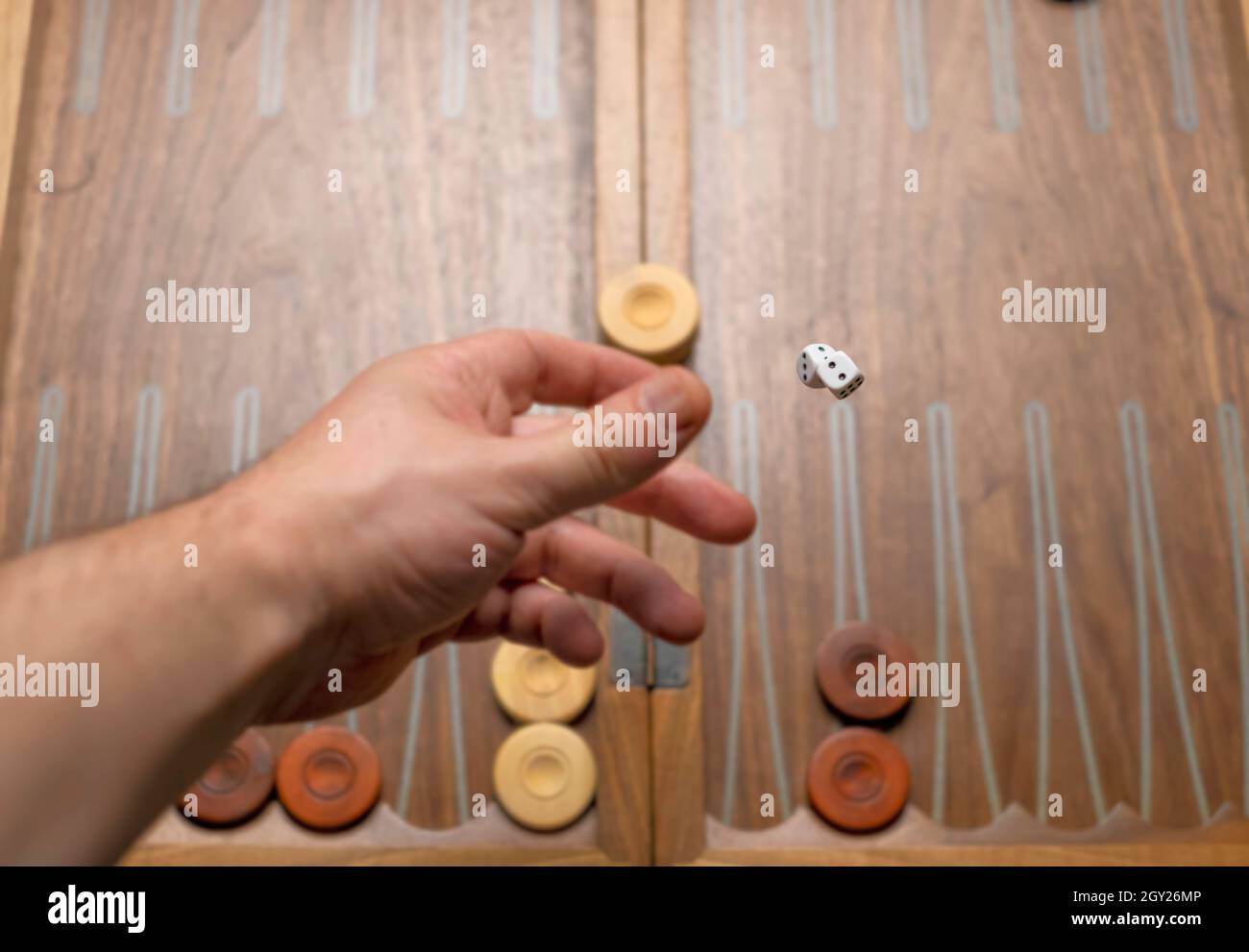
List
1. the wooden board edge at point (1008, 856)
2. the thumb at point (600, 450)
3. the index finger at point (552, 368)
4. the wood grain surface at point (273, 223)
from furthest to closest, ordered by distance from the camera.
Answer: the wood grain surface at point (273, 223)
the wooden board edge at point (1008, 856)
the index finger at point (552, 368)
the thumb at point (600, 450)

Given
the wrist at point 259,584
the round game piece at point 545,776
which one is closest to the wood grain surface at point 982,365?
the round game piece at point 545,776

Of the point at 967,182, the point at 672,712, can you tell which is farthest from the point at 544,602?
the point at 967,182

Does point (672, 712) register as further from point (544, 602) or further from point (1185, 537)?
point (1185, 537)

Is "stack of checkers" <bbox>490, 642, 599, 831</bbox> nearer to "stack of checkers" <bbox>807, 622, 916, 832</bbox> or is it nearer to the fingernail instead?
"stack of checkers" <bbox>807, 622, 916, 832</bbox>

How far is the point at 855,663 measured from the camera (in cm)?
93

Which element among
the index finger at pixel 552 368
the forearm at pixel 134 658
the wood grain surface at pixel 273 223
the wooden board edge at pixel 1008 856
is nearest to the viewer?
the forearm at pixel 134 658

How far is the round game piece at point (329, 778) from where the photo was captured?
0.91 metres

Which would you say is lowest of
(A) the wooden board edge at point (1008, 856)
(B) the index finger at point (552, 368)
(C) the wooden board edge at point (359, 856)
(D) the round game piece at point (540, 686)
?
(A) the wooden board edge at point (1008, 856)

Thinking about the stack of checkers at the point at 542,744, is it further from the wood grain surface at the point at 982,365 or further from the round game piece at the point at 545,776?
the wood grain surface at the point at 982,365

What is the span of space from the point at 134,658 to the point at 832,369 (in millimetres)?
471

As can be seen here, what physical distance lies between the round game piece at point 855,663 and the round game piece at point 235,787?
46 cm

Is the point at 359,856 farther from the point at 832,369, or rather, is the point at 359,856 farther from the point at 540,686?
the point at 832,369

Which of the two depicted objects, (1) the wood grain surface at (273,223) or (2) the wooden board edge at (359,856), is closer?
(2) the wooden board edge at (359,856)

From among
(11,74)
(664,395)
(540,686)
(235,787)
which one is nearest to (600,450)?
(664,395)
